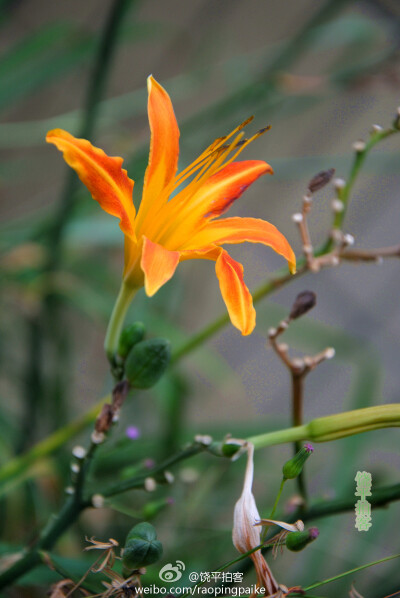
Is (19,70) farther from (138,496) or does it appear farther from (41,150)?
(41,150)

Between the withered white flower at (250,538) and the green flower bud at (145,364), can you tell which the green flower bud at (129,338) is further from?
the withered white flower at (250,538)

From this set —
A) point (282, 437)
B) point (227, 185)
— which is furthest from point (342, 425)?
point (227, 185)

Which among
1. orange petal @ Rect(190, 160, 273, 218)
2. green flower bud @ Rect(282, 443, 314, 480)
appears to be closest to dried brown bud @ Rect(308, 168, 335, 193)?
orange petal @ Rect(190, 160, 273, 218)

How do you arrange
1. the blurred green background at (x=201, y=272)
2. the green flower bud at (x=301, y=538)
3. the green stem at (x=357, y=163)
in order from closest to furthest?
the green flower bud at (x=301, y=538) → the green stem at (x=357, y=163) → the blurred green background at (x=201, y=272)

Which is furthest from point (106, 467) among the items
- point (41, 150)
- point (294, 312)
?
point (41, 150)

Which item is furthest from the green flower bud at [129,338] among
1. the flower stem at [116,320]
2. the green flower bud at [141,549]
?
the green flower bud at [141,549]

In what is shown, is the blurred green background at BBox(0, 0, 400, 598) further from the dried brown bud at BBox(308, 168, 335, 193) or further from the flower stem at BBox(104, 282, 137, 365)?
the dried brown bud at BBox(308, 168, 335, 193)

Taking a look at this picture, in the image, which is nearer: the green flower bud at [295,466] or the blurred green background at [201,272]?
the green flower bud at [295,466]
